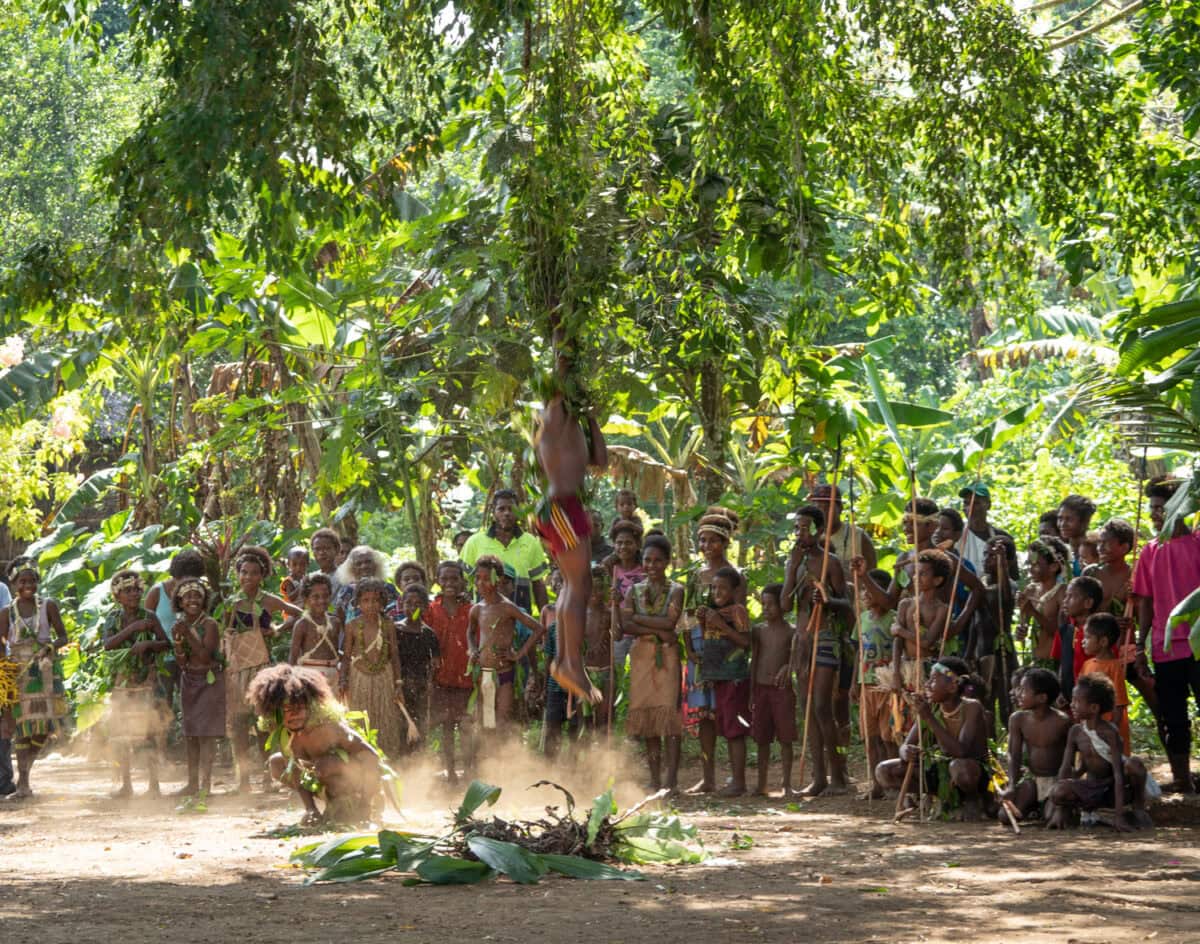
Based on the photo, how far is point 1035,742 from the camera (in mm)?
8297

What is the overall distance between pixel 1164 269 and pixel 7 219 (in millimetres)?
18303

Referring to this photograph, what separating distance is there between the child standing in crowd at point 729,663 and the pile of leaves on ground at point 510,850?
2.63 metres

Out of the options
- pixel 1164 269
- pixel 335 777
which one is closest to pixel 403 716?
pixel 335 777

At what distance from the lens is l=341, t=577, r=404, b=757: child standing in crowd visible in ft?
34.2

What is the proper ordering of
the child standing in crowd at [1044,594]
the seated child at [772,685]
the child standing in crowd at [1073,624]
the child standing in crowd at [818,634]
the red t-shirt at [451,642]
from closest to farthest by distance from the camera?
1. the child standing in crowd at [1073,624]
2. the child standing in crowd at [1044,594]
3. the child standing in crowd at [818,634]
4. the seated child at [772,685]
5. the red t-shirt at [451,642]

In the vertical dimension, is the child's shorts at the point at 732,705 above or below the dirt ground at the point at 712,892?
above

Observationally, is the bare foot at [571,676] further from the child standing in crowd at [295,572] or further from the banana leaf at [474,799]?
the child standing in crowd at [295,572]

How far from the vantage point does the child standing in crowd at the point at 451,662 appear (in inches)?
432

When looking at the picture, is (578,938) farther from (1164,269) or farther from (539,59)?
(1164,269)

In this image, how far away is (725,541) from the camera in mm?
10320

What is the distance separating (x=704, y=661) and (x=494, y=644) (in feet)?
4.96

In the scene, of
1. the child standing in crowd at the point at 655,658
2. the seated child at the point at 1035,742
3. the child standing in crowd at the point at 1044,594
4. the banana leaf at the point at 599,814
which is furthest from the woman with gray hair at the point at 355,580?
the seated child at the point at 1035,742

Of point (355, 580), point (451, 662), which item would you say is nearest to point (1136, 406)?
point (451, 662)

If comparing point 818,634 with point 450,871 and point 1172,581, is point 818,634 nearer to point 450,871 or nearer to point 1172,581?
point 1172,581
